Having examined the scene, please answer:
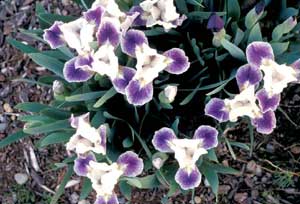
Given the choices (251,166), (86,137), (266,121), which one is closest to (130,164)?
(86,137)

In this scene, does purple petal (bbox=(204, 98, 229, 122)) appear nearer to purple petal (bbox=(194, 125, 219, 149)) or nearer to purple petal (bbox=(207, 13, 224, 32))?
purple petal (bbox=(194, 125, 219, 149))

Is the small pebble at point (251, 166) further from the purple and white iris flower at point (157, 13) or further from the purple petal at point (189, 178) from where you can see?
the purple and white iris flower at point (157, 13)

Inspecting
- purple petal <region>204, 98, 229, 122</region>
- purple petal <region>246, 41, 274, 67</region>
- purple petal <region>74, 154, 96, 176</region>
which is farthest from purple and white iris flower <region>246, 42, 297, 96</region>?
purple petal <region>74, 154, 96, 176</region>

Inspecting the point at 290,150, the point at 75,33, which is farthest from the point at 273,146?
the point at 75,33

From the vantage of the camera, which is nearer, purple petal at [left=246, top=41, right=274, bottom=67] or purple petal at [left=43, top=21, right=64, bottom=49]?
purple petal at [left=246, top=41, right=274, bottom=67]

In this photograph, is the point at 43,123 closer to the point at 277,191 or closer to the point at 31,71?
the point at 31,71

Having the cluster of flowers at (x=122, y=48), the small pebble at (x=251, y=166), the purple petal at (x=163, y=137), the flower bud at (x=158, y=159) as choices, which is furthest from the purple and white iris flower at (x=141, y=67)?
the small pebble at (x=251, y=166)
